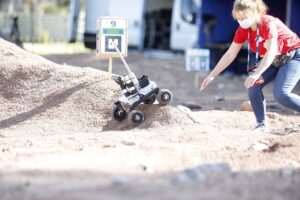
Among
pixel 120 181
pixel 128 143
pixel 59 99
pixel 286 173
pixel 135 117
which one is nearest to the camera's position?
pixel 120 181

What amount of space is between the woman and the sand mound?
3.02ft

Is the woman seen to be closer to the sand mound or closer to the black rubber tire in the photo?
the sand mound

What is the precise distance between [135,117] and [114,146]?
1.41 m

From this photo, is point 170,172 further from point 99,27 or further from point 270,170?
point 99,27

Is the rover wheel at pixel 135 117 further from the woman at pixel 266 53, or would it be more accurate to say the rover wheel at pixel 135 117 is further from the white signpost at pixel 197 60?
the white signpost at pixel 197 60

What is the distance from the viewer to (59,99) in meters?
9.04

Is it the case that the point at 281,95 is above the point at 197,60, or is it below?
above

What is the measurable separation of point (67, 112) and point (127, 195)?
4055 mm

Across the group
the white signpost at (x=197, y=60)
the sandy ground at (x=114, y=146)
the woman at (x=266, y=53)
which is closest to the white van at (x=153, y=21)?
the white signpost at (x=197, y=60)

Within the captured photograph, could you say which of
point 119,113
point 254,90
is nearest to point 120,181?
point 254,90

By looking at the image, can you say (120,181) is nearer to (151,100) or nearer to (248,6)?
(248,6)

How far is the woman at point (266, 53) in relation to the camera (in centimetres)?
749

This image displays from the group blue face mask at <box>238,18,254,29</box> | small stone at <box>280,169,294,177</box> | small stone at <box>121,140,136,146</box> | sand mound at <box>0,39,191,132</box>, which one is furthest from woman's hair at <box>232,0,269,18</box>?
small stone at <box>280,169,294,177</box>

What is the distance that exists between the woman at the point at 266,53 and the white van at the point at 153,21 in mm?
12234
